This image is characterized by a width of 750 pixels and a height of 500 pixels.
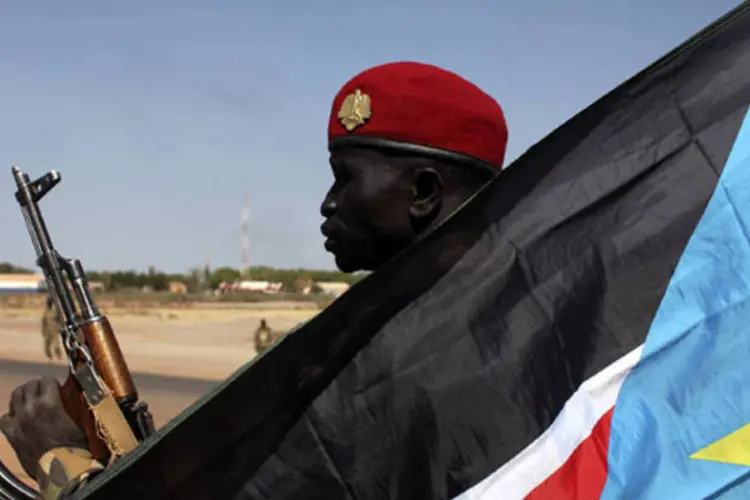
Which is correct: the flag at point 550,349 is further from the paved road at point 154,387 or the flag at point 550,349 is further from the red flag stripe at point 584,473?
the paved road at point 154,387

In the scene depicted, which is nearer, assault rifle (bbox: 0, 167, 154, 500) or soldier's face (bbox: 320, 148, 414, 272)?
soldier's face (bbox: 320, 148, 414, 272)

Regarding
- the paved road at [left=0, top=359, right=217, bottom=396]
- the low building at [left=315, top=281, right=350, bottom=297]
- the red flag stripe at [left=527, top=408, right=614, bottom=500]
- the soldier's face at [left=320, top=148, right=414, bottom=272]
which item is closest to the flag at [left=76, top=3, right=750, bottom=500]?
the red flag stripe at [left=527, top=408, right=614, bottom=500]

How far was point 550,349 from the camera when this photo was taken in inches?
56.0

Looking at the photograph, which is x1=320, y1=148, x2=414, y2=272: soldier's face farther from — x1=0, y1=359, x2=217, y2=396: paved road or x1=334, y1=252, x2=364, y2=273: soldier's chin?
x1=0, y1=359, x2=217, y2=396: paved road

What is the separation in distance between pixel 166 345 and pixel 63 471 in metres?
28.7

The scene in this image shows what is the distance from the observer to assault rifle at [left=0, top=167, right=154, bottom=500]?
2.08 m

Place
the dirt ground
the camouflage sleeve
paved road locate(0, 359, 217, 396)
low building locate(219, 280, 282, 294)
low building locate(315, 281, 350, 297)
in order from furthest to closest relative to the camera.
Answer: low building locate(219, 280, 282, 294) < low building locate(315, 281, 350, 297) < paved road locate(0, 359, 217, 396) < the dirt ground < the camouflage sleeve

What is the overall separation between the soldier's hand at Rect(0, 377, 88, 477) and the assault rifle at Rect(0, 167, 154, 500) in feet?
0.11

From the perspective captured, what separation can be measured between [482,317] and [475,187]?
365 millimetres

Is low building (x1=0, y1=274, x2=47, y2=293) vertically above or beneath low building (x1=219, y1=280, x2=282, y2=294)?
above

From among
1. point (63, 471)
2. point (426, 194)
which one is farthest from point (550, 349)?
point (63, 471)

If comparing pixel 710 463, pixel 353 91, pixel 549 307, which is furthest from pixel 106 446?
pixel 710 463

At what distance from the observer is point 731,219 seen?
1.39 meters

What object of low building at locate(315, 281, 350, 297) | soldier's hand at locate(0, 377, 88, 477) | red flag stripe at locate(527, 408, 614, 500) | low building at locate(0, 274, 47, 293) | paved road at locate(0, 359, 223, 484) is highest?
low building at locate(0, 274, 47, 293)
